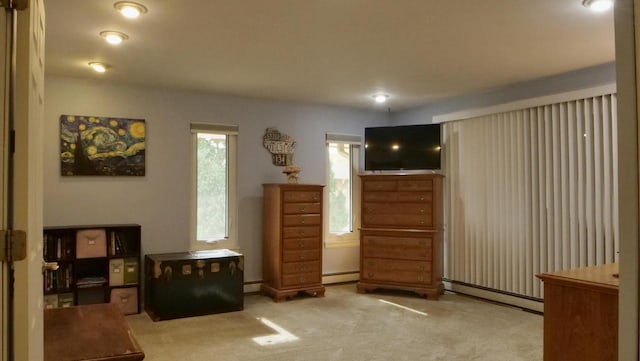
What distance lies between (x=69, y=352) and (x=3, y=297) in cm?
65

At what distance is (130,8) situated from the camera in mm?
2840

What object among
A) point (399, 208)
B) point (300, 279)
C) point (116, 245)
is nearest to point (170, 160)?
point (116, 245)

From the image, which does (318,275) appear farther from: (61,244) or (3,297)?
(3,297)

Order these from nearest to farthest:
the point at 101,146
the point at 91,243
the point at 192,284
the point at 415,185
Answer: the point at 91,243 < the point at 192,284 < the point at 101,146 < the point at 415,185

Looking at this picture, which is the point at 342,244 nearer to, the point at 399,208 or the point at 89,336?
the point at 399,208

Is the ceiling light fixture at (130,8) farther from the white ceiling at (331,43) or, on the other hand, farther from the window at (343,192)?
the window at (343,192)

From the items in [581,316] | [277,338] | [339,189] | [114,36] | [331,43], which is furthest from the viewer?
[339,189]

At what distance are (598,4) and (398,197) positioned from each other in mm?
3048

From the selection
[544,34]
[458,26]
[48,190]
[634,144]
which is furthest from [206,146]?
[634,144]

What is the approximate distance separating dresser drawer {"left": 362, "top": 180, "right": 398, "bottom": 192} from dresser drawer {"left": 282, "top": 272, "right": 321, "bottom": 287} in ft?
3.85

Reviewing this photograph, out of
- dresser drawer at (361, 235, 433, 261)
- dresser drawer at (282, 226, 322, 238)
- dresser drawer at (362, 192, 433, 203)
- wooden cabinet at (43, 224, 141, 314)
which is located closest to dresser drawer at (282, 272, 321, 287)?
dresser drawer at (282, 226, 322, 238)

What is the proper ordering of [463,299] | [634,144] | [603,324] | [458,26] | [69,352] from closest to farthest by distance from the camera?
[634,144] < [69,352] < [603,324] < [458,26] < [463,299]

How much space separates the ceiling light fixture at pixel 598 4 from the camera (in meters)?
2.77

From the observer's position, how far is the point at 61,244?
14.4 ft
